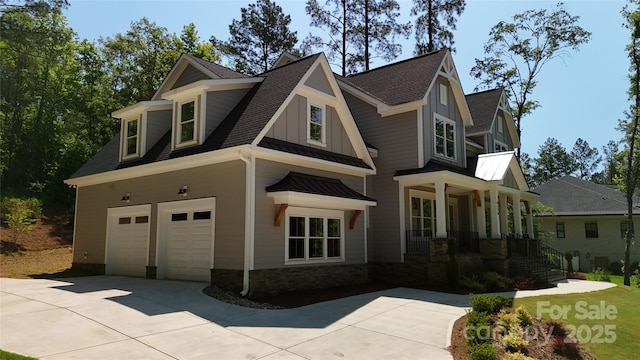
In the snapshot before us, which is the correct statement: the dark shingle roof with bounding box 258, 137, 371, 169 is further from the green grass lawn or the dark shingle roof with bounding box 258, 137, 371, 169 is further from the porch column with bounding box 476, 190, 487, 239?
the green grass lawn

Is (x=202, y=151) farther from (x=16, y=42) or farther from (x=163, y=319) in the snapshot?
(x=16, y=42)

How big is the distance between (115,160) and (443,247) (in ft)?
44.0

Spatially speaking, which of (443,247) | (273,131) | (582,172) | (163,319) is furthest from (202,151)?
(582,172)

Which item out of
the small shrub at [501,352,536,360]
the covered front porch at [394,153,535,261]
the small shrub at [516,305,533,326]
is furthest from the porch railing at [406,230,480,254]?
the small shrub at [501,352,536,360]

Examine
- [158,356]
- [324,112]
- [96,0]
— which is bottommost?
[158,356]

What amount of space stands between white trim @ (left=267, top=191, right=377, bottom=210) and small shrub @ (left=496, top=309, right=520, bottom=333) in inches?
231

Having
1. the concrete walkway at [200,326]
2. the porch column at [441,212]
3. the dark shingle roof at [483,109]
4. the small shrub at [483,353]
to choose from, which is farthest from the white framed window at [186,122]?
the dark shingle roof at [483,109]

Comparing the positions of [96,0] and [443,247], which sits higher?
[96,0]

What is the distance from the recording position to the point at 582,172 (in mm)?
74000

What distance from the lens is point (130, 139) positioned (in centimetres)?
1672

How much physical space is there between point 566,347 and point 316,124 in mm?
9718

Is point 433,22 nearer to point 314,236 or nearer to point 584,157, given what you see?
point 314,236

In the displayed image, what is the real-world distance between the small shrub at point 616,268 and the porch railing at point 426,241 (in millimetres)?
17454

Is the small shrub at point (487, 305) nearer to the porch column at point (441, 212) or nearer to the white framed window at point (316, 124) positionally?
the porch column at point (441, 212)
